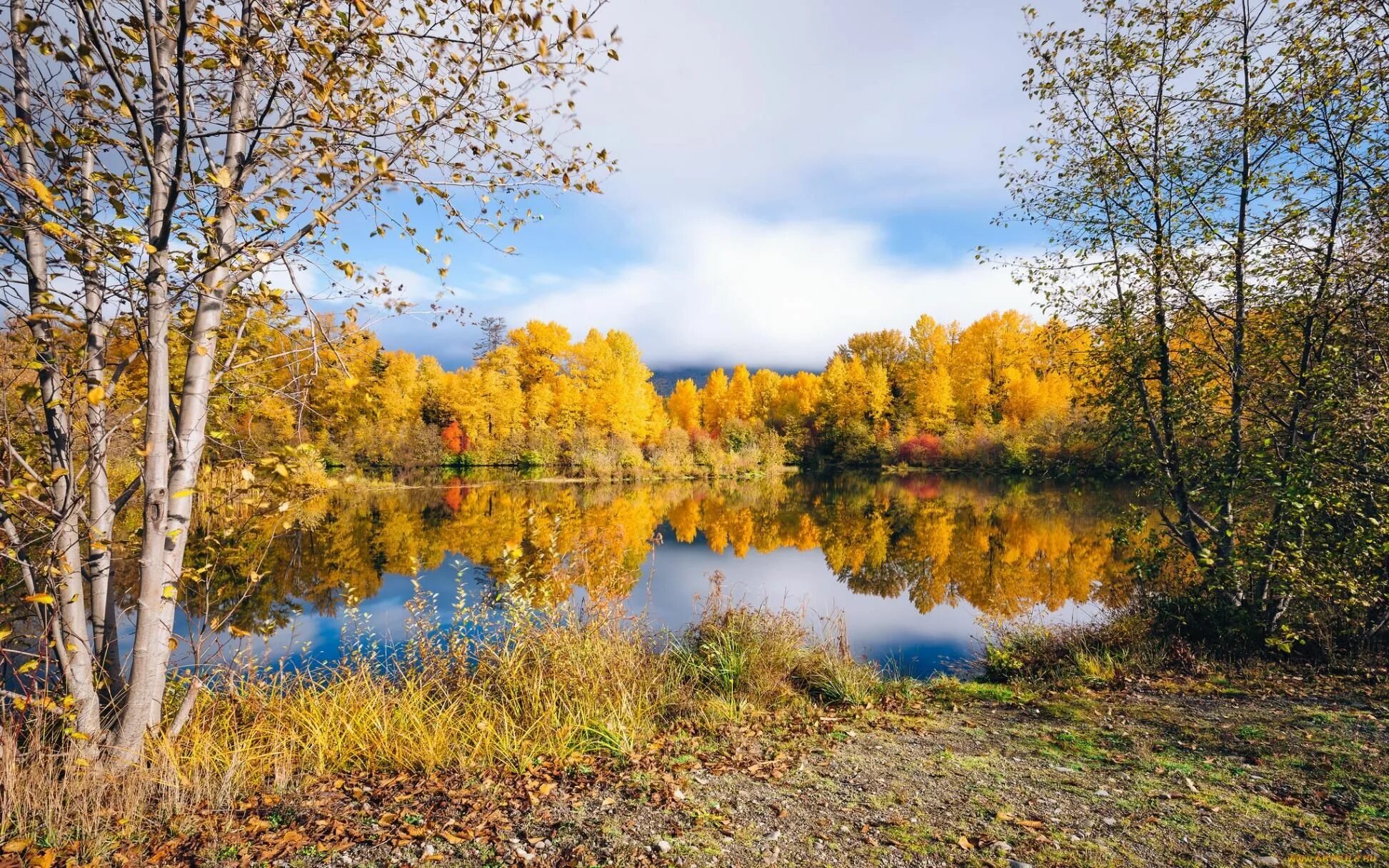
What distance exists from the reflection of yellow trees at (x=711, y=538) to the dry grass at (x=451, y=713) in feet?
3.04

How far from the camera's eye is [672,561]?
17.7 meters

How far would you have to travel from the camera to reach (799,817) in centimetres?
406

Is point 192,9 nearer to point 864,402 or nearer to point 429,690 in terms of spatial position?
point 429,690

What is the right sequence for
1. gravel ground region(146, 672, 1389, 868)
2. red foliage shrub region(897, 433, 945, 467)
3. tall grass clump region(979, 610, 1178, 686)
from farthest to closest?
red foliage shrub region(897, 433, 945, 467), tall grass clump region(979, 610, 1178, 686), gravel ground region(146, 672, 1389, 868)

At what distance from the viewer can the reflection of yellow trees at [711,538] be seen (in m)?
12.2

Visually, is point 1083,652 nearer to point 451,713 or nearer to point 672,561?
point 451,713

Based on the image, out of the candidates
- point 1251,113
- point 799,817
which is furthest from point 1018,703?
point 1251,113

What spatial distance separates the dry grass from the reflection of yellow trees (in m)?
0.93

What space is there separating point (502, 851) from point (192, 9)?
17.0 feet

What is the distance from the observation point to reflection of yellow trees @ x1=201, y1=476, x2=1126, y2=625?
39.9ft

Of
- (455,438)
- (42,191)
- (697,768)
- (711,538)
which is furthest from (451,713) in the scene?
(455,438)

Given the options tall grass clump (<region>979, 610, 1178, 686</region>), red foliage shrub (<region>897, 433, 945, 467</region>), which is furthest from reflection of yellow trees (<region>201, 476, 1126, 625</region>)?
red foliage shrub (<region>897, 433, 945, 467</region>)

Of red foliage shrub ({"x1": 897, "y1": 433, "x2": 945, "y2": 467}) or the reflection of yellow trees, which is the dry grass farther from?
red foliage shrub ({"x1": 897, "y1": 433, "x2": 945, "y2": 467})

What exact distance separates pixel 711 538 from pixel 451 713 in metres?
16.6
